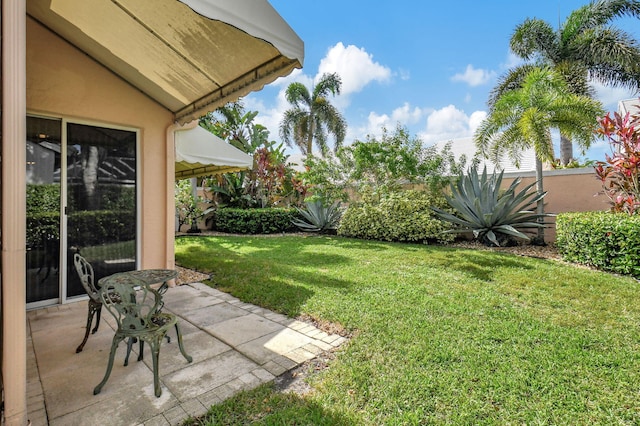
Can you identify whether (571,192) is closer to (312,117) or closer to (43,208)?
(43,208)

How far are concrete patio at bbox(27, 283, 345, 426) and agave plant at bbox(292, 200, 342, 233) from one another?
9263 millimetres

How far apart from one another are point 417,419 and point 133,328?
2440mm

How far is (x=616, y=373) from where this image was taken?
2877mm

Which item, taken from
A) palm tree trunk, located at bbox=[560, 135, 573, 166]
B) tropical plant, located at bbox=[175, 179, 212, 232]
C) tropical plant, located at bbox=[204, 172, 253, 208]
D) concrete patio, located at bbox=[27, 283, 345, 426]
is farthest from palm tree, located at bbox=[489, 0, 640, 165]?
tropical plant, located at bbox=[175, 179, 212, 232]

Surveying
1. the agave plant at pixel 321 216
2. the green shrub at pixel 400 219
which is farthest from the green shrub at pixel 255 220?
the green shrub at pixel 400 219

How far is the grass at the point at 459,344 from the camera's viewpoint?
243 cm

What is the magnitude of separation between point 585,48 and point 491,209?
1323cm

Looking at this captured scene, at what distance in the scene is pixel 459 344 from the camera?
3436 millimetres

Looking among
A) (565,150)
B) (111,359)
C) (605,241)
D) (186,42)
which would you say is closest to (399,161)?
(605,241)

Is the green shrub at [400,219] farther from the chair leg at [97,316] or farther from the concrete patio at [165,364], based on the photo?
the chair leg at [97,316]

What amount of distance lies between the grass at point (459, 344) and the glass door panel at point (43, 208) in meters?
2.59

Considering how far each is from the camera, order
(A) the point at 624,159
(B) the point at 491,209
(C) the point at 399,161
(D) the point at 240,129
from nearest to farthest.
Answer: (A) the point at 624,159 < (B) the point at 491,209 < (C) the point at 399,161 < (D) the point at 240,129

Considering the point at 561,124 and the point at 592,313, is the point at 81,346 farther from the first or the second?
the point at 561,124

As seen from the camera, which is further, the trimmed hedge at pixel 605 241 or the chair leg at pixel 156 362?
the trimmed hedge at pixel 605 241
